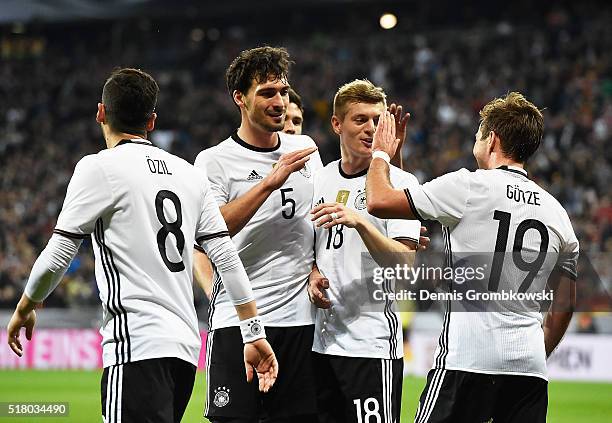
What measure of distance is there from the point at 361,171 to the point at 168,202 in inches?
63.3

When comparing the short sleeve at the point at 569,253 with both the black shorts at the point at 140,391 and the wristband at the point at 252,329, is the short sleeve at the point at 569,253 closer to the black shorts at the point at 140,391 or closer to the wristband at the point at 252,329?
the wristband at the point at 252,329

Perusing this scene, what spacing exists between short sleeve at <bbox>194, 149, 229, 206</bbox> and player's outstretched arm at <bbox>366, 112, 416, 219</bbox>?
1017 mm

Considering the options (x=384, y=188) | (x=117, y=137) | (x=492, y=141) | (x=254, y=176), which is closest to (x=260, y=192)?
(x=254, y=176)

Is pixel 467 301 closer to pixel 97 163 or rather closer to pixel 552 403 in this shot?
pixel 97 163

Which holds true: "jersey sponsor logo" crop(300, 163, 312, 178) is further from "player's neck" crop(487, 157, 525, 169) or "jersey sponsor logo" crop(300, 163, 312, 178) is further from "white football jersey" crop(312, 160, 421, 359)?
"player's neck" crop(487, 157, 525, 169)

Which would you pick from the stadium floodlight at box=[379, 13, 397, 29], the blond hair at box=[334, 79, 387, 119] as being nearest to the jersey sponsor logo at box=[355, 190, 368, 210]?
the blond hair at box=[334, 79, 387, 119]

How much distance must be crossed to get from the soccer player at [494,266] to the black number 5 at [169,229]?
3.02 ft

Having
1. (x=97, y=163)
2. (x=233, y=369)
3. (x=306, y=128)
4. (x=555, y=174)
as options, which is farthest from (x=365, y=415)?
(x=306, y=128)

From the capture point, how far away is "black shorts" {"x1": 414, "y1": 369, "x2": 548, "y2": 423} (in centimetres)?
447

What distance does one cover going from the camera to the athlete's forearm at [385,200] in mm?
4520

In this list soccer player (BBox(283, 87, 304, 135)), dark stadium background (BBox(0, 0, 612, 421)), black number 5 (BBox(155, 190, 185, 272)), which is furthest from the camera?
dark stadium background (BBox(0, 0, 612, 421))

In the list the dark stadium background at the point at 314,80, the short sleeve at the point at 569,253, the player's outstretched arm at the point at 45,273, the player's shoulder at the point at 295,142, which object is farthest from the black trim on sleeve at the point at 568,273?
the dark stadium background at the point at 314,80

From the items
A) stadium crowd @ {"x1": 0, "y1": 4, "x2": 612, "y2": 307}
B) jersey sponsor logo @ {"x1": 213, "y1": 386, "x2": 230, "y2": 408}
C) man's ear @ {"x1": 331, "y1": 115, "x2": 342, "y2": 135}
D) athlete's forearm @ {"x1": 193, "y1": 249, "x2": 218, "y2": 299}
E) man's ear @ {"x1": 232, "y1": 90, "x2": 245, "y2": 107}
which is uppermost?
stadium crowd @ {"x1": 0, "y1": 4, "x2": 612, "y2": 307}

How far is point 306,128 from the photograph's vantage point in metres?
26.3
